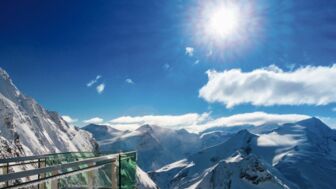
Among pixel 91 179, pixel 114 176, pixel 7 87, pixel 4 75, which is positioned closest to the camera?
pixel 114 176

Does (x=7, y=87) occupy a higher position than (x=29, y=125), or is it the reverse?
(x=7, y=87)

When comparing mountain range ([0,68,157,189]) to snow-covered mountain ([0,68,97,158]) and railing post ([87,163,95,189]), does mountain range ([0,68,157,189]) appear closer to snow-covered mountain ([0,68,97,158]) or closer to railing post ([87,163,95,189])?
snow-covered mountain ([0,68,97,158])

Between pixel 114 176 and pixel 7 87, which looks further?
pixel 7 87

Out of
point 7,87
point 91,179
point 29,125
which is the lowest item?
point 91,179

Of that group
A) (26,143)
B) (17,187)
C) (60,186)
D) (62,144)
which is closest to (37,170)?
(17,187)

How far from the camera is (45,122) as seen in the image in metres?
183

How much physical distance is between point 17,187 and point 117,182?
11.8 feet

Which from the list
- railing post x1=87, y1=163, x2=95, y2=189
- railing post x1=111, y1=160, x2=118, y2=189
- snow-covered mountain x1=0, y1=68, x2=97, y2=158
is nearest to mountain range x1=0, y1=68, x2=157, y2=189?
snow-covered mountain x1=0, y1=68, x2=97, y2=158

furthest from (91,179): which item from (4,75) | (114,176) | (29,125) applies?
(4,75)

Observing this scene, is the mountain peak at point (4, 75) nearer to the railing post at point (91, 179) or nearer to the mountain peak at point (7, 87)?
the mountain peak at point (7, 87)

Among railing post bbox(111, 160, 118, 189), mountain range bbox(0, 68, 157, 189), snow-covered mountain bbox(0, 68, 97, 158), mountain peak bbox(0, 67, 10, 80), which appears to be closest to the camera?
railing post bbox(111, 160, 118, 189)

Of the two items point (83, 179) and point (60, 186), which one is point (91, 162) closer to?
point (83, 179)

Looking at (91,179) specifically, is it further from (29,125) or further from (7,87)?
(7,87)

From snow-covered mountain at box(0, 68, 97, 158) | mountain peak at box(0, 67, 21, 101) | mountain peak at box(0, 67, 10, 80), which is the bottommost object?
snow-covered mountain at box(0, 68, 97, 158)
